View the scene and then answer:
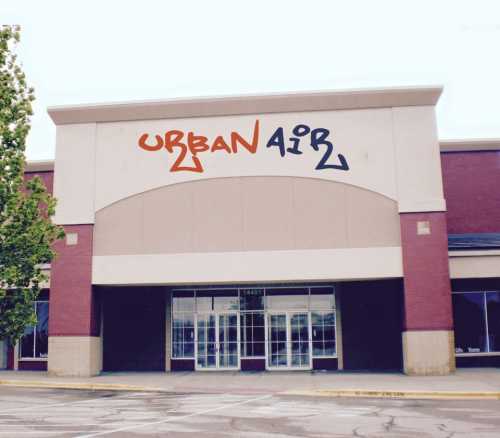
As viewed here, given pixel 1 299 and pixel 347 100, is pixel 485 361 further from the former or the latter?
pixel 1 299

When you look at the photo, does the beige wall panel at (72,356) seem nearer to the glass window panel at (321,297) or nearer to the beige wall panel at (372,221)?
the glass window panel at (321,297)

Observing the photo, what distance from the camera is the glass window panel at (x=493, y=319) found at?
2631cm

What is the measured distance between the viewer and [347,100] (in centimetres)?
2458

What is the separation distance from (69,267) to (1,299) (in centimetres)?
527

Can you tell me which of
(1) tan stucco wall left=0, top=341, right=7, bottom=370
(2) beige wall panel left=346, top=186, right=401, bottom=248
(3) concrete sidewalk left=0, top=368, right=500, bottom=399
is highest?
(2) beige wall panel left=346, top=186, right=401, bottom=248

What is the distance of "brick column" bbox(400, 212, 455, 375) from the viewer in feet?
75.2

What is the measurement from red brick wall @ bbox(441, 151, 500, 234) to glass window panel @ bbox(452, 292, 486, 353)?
3838 mm

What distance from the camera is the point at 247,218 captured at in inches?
965

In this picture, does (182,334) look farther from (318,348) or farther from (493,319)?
(493,319)

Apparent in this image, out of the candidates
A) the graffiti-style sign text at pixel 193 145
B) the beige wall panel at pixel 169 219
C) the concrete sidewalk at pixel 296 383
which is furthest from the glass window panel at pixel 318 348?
the graffiti-style sign text at pixel 193 145

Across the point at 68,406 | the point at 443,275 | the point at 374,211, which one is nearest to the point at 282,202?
the point at 374,211

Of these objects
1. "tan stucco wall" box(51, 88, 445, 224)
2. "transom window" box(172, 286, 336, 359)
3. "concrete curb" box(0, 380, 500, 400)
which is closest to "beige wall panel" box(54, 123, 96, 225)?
"tan stucco wall" box(51, 88, 445, 224)

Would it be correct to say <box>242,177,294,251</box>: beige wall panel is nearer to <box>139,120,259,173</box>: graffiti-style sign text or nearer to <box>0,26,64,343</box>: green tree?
<box>139,120,259,173</box>: graffiti-style sign text

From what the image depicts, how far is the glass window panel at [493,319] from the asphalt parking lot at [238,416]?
9.99m
